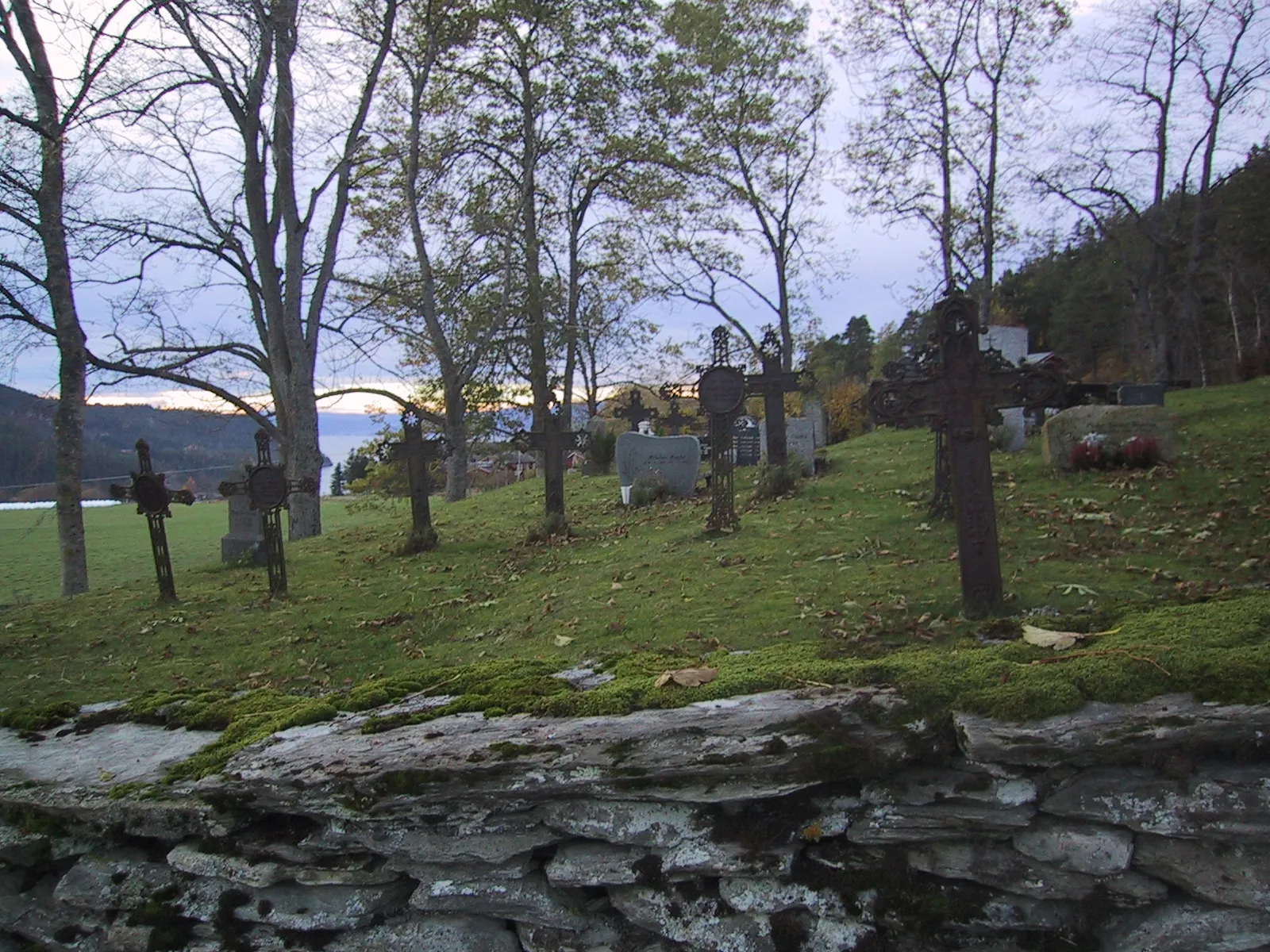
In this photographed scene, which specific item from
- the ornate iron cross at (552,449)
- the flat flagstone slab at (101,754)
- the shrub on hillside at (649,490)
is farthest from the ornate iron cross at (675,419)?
the flat flagstone slab at (101,754)

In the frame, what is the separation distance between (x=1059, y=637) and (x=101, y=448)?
47.1ft

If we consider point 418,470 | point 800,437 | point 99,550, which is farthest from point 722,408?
point 99,550

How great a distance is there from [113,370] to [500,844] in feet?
49.5

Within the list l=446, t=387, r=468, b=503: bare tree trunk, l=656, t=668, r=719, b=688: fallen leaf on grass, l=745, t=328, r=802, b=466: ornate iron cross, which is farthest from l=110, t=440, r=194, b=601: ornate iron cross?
l=446, t=387, r=468, b=503: bare tree trunk

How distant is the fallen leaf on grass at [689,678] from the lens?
3918 mm

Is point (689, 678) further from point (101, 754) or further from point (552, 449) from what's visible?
point (552, 449)

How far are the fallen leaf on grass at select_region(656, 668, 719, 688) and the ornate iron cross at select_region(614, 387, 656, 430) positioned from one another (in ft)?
50.1

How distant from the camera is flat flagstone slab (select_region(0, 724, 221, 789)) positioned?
4.33m

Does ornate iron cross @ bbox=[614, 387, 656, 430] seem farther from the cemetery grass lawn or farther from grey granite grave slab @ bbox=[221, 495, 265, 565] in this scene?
grey granite grave slab @ bbox=[221, 495, 265, 565]

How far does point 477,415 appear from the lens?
23062 mm

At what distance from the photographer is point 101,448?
1369cm

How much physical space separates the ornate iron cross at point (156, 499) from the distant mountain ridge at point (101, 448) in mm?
507

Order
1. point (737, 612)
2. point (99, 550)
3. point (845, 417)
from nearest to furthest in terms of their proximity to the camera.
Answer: point (737, 612)
point (99, 550)
point (845, 417)

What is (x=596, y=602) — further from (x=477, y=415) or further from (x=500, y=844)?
(x=477, y=415)
